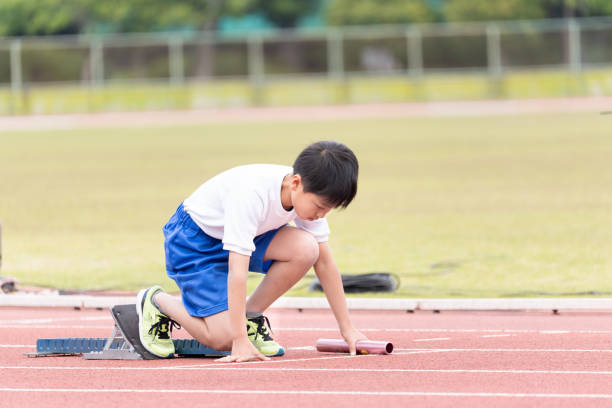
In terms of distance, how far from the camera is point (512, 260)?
1271cm

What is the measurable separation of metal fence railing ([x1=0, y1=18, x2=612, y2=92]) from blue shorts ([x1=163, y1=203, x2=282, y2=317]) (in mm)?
41764

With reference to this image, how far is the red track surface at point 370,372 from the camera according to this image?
20.2 ft

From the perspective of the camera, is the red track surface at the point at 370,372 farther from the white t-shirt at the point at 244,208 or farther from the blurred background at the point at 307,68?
the blurred background at the point at 307,68

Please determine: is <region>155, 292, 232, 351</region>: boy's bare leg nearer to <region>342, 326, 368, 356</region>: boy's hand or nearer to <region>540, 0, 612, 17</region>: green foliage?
<region>342, 326, 368, 356</region>: boy's hand

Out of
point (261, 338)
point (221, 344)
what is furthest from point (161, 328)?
point (261, 338)

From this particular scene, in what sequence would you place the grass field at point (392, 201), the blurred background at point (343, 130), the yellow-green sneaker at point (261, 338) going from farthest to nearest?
the blurred background at point (343, 130)
the grass field at point (392, 201)
the yellow-green sneaker at point (261, 338)

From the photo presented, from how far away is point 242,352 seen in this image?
7.09 metres

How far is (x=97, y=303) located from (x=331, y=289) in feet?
10.4

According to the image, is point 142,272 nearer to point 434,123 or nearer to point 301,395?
point 301,395

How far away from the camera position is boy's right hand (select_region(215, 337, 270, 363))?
7.07 meters

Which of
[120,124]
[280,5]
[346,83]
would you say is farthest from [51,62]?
[280,5]

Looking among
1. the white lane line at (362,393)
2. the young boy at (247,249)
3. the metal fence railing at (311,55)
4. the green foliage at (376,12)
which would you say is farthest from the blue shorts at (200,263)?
the green foliage at (376,12)

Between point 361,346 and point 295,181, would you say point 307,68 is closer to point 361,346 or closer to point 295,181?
point 361,346

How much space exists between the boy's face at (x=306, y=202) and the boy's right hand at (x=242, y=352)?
768mm
